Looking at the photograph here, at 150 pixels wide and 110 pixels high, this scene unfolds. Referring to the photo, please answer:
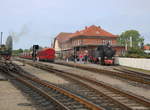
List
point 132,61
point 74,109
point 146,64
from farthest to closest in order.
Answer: point 132,61 < point 146,64 < point 74,109

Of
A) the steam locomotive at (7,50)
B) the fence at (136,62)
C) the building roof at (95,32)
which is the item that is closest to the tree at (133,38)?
the building roof at (95,32)

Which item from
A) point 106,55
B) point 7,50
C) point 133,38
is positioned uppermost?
point 133,38

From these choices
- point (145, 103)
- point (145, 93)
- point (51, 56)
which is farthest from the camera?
point (51, 56)

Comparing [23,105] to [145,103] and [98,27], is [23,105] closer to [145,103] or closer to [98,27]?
[145,103]

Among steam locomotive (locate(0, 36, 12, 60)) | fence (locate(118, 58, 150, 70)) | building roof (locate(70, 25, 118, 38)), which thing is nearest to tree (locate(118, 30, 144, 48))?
building roof (locate(70, 25, 118, 38))

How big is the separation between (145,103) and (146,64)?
74.6ft

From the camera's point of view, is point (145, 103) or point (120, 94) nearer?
point (145, 103)

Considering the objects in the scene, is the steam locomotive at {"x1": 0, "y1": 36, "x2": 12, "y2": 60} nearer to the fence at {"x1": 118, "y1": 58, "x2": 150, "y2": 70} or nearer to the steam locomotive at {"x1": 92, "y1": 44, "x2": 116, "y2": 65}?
the steam locomotive at {"x1": 92, "y1": 44, "x2": 116, "y2": 65}

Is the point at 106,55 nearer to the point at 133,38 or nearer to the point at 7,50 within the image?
the point at 7,50

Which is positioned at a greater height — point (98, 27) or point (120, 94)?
point (98, 27)

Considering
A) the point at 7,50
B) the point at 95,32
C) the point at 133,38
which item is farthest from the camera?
the point at 133,38

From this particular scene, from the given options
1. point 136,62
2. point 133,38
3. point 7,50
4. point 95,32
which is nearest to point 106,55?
point 136,62

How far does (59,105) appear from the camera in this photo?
7.98m

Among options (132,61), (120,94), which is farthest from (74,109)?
(132,61)
